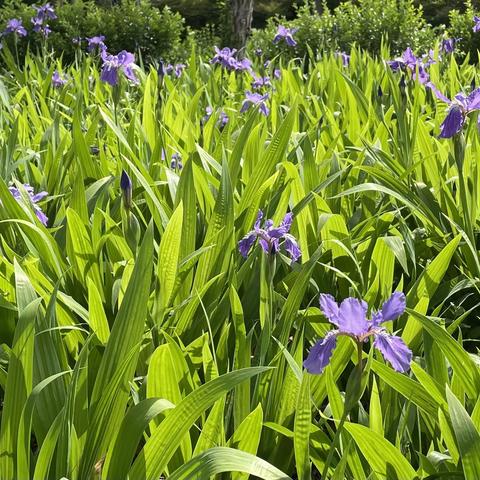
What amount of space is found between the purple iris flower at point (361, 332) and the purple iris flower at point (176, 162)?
1.37 metres

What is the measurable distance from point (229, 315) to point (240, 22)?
527 centimetres

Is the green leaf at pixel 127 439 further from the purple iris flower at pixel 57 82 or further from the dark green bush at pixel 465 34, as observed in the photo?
the dark green bush at pixel 465 34

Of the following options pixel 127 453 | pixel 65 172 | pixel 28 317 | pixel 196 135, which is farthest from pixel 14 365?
pixel 196 135

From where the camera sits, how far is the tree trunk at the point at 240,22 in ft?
20.4

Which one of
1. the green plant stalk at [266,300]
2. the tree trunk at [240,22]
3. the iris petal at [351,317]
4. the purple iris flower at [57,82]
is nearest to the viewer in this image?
the iris petal at [351,317]

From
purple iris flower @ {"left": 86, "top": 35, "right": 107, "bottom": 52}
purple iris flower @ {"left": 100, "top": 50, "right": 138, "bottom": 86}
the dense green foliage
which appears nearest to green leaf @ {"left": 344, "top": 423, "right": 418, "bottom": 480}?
the dense green foliage

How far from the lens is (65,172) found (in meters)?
2.13

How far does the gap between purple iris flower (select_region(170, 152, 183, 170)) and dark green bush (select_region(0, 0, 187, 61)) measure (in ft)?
16.0

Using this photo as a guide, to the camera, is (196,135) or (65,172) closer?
(65,172)

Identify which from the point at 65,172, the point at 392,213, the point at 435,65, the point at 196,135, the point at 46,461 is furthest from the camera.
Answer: the point at 435,65

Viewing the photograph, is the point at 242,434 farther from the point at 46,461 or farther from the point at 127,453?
the point at 46,461

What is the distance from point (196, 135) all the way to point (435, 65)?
1.69m

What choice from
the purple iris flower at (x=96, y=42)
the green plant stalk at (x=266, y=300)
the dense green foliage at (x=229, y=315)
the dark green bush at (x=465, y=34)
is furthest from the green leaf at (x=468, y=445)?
the dark green bush at (x=465, y=34)

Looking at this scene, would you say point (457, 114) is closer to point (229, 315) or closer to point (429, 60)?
point (229, 315)
